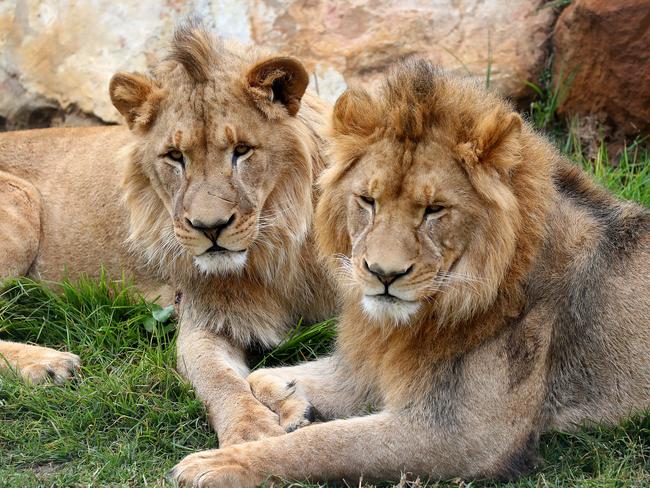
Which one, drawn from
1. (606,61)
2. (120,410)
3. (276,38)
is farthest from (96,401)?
(606,61)

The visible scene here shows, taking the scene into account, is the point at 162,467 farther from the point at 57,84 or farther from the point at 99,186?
the point at 57,84

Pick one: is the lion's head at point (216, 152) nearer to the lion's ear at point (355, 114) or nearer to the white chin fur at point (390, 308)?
the lion's ear at point (355, 114)

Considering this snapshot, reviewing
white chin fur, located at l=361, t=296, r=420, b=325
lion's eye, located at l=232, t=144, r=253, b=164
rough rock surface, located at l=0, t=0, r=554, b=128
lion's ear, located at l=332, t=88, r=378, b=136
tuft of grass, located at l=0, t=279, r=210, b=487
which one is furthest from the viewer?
rough rock surface, located at l=0, t=0, r=554, b=128

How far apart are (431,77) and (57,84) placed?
3.35 m

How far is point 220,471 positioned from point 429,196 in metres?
1.05

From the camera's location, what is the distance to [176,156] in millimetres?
4207

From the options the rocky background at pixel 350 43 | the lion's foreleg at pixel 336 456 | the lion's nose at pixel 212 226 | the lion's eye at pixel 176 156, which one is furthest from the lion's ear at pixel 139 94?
the rocky background at pixel 350 43

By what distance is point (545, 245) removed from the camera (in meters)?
3.60

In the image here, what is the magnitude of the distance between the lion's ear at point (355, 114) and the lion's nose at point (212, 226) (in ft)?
2.02

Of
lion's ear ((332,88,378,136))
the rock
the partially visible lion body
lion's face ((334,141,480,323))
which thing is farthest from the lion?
the rock

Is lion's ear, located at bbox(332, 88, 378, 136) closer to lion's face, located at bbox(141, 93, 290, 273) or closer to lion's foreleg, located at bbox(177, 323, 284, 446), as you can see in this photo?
lion's face, located at bbox(141, 93, 290, 273)

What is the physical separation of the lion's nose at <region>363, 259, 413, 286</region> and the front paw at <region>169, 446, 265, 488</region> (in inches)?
27.7

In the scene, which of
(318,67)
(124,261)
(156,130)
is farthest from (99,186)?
(318,67)

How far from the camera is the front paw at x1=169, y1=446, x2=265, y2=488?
11.1 feet
